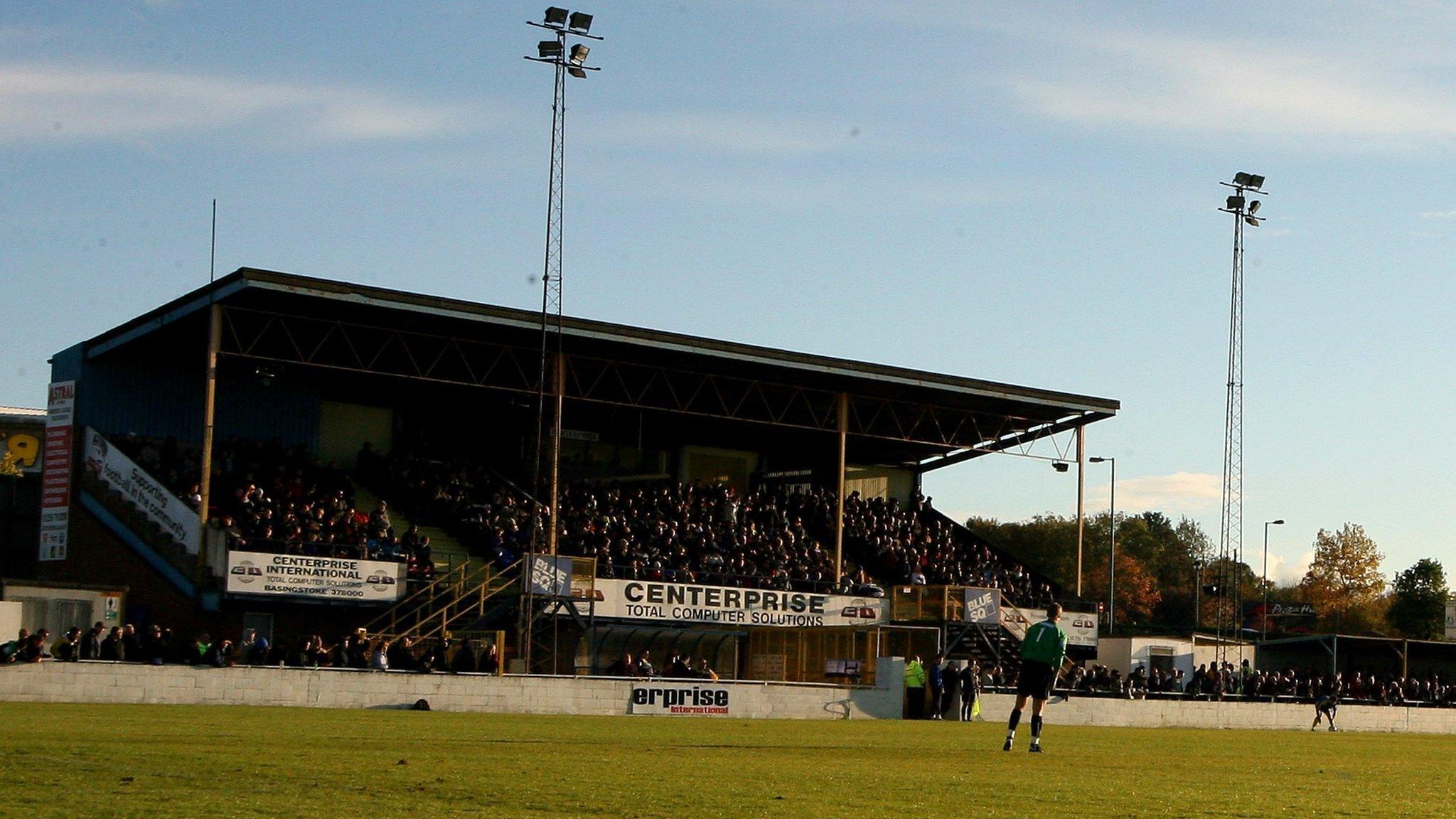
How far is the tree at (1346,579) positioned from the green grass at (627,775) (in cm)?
8830

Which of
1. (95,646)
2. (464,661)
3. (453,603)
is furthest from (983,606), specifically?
(95,646)

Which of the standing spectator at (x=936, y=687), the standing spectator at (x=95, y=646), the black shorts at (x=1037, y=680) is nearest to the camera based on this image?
the black shorts at (x=1037, y=680)

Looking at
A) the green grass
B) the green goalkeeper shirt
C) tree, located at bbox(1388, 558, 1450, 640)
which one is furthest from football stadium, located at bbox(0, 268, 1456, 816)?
tree, located at bbox(1388, 558, 1450, 640)

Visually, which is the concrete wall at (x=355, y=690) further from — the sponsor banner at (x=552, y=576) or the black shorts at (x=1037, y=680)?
the black shorts at (x=1037, y=680)

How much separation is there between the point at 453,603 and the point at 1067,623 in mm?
20744

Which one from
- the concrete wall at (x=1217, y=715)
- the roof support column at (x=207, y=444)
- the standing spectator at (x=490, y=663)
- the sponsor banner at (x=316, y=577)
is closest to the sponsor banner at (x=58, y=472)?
the roof support column at (x=207, y=444)

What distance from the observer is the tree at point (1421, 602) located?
293 feet

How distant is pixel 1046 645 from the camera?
722 inches

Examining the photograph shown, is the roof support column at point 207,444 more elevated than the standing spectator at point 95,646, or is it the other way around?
the roof support column at point 207,444

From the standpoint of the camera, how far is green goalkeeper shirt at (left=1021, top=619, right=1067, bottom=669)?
18.2m

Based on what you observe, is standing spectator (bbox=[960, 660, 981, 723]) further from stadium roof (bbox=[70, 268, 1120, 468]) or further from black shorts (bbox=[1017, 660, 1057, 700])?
black shorts (bbox=[1017, 660, 1057, 700])

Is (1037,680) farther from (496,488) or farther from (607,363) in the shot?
(496,488)

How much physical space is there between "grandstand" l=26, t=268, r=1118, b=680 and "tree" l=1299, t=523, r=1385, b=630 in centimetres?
5497

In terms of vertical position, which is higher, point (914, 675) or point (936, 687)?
point (914, 675)
